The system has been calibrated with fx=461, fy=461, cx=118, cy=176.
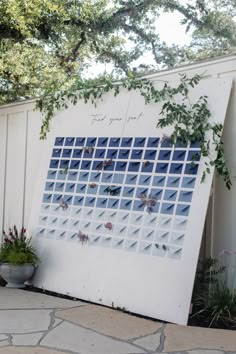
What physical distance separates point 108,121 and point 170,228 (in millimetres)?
1574

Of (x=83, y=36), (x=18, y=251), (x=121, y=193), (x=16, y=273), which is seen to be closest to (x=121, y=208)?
(x=121, y=193)

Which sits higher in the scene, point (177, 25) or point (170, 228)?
point (177, 25)

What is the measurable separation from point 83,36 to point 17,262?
21.0 feet

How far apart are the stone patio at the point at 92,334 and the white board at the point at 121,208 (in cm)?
26

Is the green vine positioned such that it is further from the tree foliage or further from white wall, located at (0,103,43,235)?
white wall, located at (0,103,43,235)

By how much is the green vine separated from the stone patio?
1.50m

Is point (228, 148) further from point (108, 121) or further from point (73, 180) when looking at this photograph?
point (73, 180)

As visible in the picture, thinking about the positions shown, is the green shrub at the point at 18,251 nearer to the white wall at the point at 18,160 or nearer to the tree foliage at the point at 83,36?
the white wall at the point at 18,160

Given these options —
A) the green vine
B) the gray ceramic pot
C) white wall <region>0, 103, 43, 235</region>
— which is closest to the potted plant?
the gray ceramic pot

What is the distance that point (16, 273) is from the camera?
5430mm

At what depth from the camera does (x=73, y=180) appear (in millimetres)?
5559

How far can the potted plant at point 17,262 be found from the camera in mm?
5430

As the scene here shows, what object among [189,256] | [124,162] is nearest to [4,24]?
[124,162]

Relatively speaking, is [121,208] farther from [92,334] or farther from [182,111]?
[92,334]
